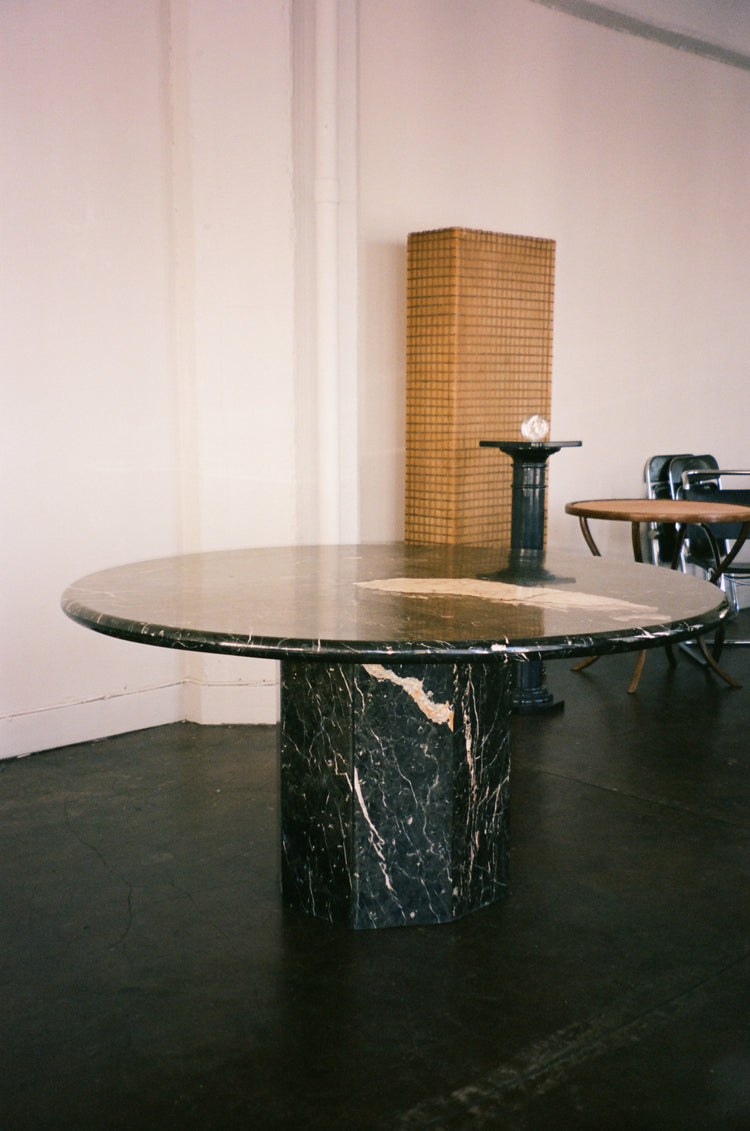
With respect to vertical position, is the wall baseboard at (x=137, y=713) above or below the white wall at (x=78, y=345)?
below

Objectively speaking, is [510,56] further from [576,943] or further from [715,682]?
[576,943]

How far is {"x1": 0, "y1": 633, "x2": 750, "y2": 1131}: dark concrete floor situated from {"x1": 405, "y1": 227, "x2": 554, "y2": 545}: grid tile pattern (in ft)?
4.50

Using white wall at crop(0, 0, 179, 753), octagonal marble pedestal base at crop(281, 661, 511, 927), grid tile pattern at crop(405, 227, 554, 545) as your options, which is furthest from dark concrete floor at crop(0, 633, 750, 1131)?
grid tile pattern at crop(405, 227, 554, 545)

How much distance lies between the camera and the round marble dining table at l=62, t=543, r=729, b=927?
7.36 ft

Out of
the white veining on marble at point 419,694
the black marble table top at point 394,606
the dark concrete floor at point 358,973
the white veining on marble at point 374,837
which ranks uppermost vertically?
the black marble table top at point 394,606

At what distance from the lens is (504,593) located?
246 cm

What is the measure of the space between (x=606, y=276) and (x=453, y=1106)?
483cm

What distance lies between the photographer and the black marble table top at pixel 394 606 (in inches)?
77.2

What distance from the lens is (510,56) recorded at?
5.26m

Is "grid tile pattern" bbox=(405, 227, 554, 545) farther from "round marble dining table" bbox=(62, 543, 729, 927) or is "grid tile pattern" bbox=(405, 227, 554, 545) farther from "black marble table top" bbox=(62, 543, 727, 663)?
"round marble dining table" bbox=(62, 543, 729, 927)

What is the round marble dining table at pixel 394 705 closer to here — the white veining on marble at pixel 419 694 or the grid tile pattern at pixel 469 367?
the white veining on marble at pixel 419 694

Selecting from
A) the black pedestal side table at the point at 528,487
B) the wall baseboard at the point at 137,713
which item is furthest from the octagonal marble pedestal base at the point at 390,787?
the wall baseboard at the point at 137,713

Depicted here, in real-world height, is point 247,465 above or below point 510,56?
below

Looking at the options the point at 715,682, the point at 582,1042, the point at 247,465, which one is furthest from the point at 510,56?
the point at 582,1042
